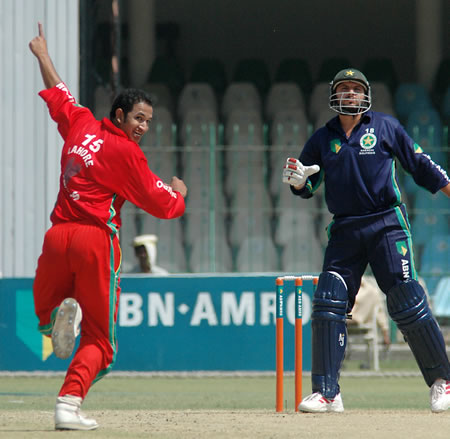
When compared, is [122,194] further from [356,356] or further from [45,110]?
[356,356]

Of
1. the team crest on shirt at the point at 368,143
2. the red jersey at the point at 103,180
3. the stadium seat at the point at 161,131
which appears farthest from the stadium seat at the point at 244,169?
the red jersey at the point at 103,180

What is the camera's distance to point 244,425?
6.09 m

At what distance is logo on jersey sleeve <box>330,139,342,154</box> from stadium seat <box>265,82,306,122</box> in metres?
10.0

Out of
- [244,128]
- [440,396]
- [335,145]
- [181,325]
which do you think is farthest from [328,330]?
[244,128]

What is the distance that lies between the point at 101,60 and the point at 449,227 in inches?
211

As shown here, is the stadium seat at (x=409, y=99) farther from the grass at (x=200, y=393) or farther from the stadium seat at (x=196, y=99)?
the grass at (x=200, y=393)

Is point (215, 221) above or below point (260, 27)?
below

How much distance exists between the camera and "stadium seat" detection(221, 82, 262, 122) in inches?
662

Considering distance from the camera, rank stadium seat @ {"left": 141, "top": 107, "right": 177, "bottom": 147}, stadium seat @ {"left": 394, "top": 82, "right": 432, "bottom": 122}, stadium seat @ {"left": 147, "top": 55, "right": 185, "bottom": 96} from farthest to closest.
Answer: stadium seat @ {"left": 147, "top": 55, "right": 185, "bottom": 96} → stadium seat @ {"left": 394, "top": 82, "right": 432, "bottom": 122} → stadium seat @ {"left": 141, "top": 107, "right": 177, "bottom": 147}

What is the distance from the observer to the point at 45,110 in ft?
41.2

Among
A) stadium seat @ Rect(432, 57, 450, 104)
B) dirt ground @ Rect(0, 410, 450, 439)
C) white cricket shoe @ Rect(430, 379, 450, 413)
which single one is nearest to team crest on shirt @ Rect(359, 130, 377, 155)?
white cricket shoe @ Rect(430, 379, 450, 413)

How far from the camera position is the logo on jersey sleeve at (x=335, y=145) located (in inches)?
265

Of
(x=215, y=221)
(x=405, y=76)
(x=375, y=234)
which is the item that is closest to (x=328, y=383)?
(x=375, y=234)

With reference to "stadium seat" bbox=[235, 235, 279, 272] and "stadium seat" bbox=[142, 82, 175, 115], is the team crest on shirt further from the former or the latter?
"stadium seat" bbox=[142, 82, 175, 115]
